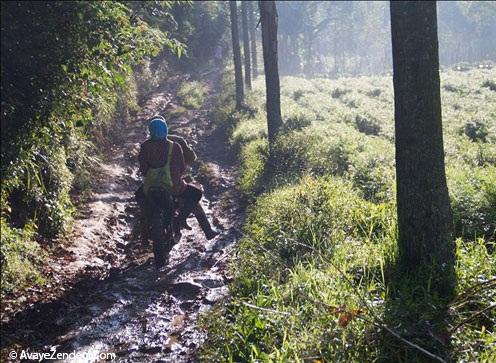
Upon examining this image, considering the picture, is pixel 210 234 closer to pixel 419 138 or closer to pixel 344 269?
pixel 344 269

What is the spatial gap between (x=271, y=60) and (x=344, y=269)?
315 inches

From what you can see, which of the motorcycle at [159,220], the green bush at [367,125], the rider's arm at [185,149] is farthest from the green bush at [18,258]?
the green bush at [367,125]

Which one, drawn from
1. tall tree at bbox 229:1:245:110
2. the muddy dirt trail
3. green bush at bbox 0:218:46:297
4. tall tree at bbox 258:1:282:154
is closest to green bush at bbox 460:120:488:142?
tall tree at bbox 258:1:282:154

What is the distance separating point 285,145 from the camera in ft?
35.1

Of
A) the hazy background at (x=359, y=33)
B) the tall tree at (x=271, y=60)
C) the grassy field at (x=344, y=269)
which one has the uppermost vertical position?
the hazy background at (x=359, y=33)

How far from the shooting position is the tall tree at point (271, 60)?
458 inches

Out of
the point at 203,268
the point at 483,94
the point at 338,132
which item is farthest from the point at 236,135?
the point at 483,94

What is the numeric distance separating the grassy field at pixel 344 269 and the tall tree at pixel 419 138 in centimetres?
32

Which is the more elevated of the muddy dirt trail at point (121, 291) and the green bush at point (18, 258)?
the green bush at point (18, 258)

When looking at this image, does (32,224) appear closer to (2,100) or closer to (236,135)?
(2,100)

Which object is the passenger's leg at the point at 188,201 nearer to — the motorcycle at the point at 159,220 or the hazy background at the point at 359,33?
the motorcycle at the point at 159,220

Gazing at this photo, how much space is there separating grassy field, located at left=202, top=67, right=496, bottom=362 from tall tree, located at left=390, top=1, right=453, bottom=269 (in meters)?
0.32

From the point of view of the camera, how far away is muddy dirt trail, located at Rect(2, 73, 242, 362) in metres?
4.67

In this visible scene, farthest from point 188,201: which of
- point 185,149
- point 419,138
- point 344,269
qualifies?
point 419,138
